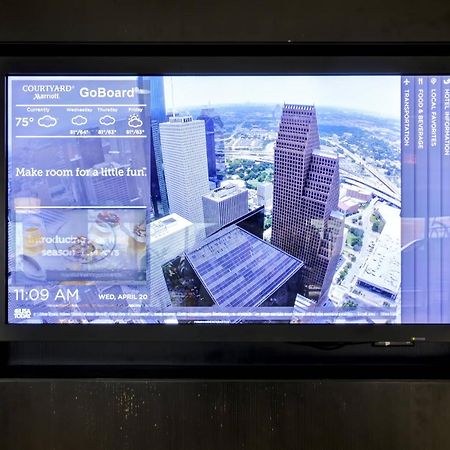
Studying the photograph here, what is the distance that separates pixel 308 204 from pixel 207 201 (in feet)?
1.06

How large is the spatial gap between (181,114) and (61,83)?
395mm

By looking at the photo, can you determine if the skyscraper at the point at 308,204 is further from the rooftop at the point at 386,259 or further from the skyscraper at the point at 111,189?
the skyscraper at the point at 111,189

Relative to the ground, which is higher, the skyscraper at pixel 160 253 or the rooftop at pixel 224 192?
the rooftop at pixel 224 192

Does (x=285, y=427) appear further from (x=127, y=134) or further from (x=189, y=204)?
(x=127, y=134)

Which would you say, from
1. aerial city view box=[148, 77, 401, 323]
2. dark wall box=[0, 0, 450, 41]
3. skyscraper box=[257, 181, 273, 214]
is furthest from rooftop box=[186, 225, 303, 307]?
dark wall box=[0, 0, 450, 41]

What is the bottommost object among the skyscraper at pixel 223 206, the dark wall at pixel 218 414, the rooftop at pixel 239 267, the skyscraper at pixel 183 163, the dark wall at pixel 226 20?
the dark wall at pixel 218 414

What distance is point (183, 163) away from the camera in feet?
4.77

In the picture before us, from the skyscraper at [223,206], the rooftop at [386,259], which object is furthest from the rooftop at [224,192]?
the rooftop at [386,259]

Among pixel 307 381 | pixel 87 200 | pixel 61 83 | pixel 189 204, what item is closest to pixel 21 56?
pixel 61 83

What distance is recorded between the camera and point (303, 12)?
1.43m

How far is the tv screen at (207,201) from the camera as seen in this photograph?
57.0 inches

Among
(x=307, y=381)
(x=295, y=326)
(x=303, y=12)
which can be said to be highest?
(x=303, y=12)

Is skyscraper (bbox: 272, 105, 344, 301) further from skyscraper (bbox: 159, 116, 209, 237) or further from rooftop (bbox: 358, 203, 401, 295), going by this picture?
skyscraper (bbox: 159, 116, 209, 237)

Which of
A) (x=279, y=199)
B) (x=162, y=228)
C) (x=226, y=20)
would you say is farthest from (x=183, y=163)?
(x=226, y=20)
